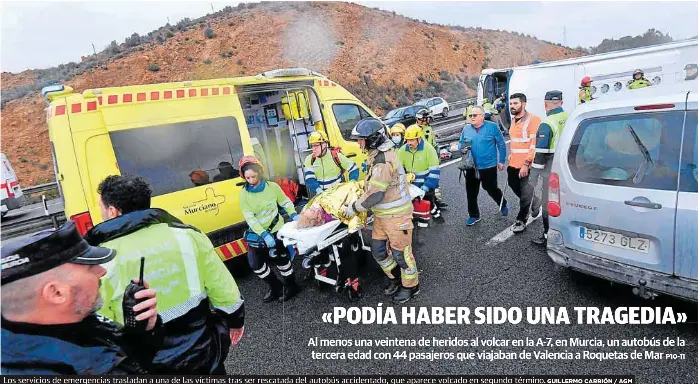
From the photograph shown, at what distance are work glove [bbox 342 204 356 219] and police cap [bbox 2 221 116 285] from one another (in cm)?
235

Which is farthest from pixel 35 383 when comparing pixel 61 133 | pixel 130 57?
pixel 130 57

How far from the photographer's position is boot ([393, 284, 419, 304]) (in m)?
3.63

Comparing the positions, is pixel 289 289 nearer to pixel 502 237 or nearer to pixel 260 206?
pixel 260 206

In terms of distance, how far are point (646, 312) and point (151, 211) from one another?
3.45 metres

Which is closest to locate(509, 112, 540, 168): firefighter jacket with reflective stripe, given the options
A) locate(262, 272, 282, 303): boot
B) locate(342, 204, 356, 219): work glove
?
locate(342, 204, 356, 219): work glove

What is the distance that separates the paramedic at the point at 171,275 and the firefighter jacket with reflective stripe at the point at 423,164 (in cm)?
327

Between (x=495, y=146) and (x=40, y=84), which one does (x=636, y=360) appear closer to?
(x=495, y=146)

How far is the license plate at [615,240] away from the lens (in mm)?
2693

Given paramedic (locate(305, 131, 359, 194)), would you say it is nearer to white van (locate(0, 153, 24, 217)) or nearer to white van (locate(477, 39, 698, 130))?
white van (locate(477, 39, 698, 130))

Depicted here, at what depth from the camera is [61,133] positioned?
3379mm

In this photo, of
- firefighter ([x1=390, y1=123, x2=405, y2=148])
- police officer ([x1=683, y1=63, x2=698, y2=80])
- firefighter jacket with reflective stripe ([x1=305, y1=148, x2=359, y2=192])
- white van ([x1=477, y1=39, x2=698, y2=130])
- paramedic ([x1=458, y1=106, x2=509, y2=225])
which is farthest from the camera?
white van ([x1=477, y1=39, x2=698, y2=130])

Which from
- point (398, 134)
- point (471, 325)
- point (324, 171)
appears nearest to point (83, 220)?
point (324, 171)

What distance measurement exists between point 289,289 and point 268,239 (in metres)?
→ 0.60

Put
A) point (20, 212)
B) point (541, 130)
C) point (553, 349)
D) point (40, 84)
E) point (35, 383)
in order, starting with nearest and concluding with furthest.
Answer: point (35, 383) → point (553, 349) → point (541, 130) → point (20, 212) → point (40, 84)
